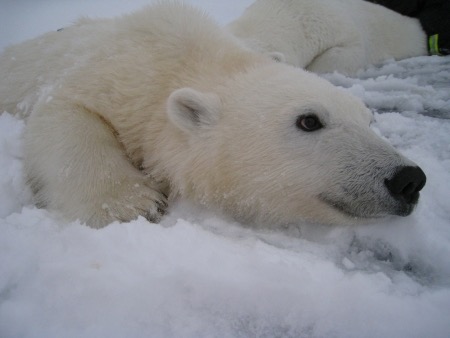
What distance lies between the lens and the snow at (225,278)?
121 centimetres

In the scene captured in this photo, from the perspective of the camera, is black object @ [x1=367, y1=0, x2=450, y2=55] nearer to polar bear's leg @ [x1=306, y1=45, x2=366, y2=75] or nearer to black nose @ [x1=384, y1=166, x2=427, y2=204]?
polar bear's leg @ [x1=306, y1=45, x2=366, y2=75]

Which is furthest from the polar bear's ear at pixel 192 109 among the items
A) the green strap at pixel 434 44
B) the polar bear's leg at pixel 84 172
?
the green strap at pixel 434 44

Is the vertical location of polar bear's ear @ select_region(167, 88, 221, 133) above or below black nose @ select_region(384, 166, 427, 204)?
above

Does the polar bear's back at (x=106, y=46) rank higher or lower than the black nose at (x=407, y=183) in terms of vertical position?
higher

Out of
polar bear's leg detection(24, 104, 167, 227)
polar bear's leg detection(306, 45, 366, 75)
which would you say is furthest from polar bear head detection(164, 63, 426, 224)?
polar bear's leg detection(306, 45, 366, 75)

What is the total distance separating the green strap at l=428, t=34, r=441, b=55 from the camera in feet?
21.5

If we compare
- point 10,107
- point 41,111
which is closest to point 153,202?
point 41,111

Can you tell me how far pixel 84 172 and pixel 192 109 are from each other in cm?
75

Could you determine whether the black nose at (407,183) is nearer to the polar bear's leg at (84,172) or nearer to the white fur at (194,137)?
the white fur at (194,137)

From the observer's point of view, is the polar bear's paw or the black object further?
the black object

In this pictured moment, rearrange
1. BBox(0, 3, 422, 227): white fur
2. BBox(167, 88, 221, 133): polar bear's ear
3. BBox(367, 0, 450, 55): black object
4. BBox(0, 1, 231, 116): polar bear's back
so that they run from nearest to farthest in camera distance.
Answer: BBox(0, 3, 422, 227): white fur < BBox(167, 88, 221, 133): polar bear's ear < BBox(0, 1, 231, 116): polar bear's back < BBox(367, 0, 450, 55): black object

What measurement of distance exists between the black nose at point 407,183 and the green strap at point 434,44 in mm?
5892

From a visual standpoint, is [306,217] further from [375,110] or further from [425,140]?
[375,110]

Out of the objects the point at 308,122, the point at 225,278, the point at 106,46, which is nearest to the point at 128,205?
the point at 225,278
